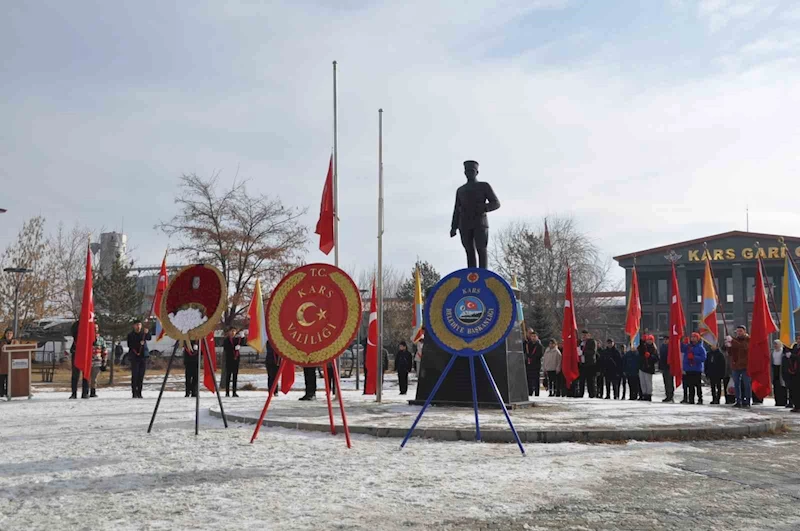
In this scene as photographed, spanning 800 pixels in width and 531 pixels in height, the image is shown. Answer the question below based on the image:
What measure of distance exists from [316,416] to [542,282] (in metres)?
45.2

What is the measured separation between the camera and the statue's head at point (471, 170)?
48.2 ft

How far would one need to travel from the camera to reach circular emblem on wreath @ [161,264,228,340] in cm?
1070

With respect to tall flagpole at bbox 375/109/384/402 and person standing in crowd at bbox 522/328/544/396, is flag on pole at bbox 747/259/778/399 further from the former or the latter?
tall flagpole at bbox 375/109/384/402

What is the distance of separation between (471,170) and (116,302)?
1131 inches

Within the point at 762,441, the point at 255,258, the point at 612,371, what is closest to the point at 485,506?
the point at 762,441

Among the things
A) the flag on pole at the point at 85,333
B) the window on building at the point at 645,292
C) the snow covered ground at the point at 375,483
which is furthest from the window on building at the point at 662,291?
the snow covered ground at the point at 375,483

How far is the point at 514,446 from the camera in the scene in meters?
9.70

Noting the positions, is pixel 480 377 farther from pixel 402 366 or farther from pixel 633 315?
pixel 633 315

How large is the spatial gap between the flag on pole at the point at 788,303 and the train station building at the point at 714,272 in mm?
42349

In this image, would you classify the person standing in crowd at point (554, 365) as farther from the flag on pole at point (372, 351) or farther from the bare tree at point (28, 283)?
the bare tree at point (28, 283)

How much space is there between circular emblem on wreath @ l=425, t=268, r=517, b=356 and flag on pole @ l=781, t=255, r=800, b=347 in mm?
11724

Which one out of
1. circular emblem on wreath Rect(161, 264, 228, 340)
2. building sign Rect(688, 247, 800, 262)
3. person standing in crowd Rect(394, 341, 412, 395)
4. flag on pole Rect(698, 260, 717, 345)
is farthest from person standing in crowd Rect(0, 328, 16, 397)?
building sign Rect(688, 247, 800, 262)

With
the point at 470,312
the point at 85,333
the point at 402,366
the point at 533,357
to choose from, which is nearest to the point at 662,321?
the point at 533,357

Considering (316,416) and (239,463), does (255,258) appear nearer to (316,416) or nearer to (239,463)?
(316,416)
